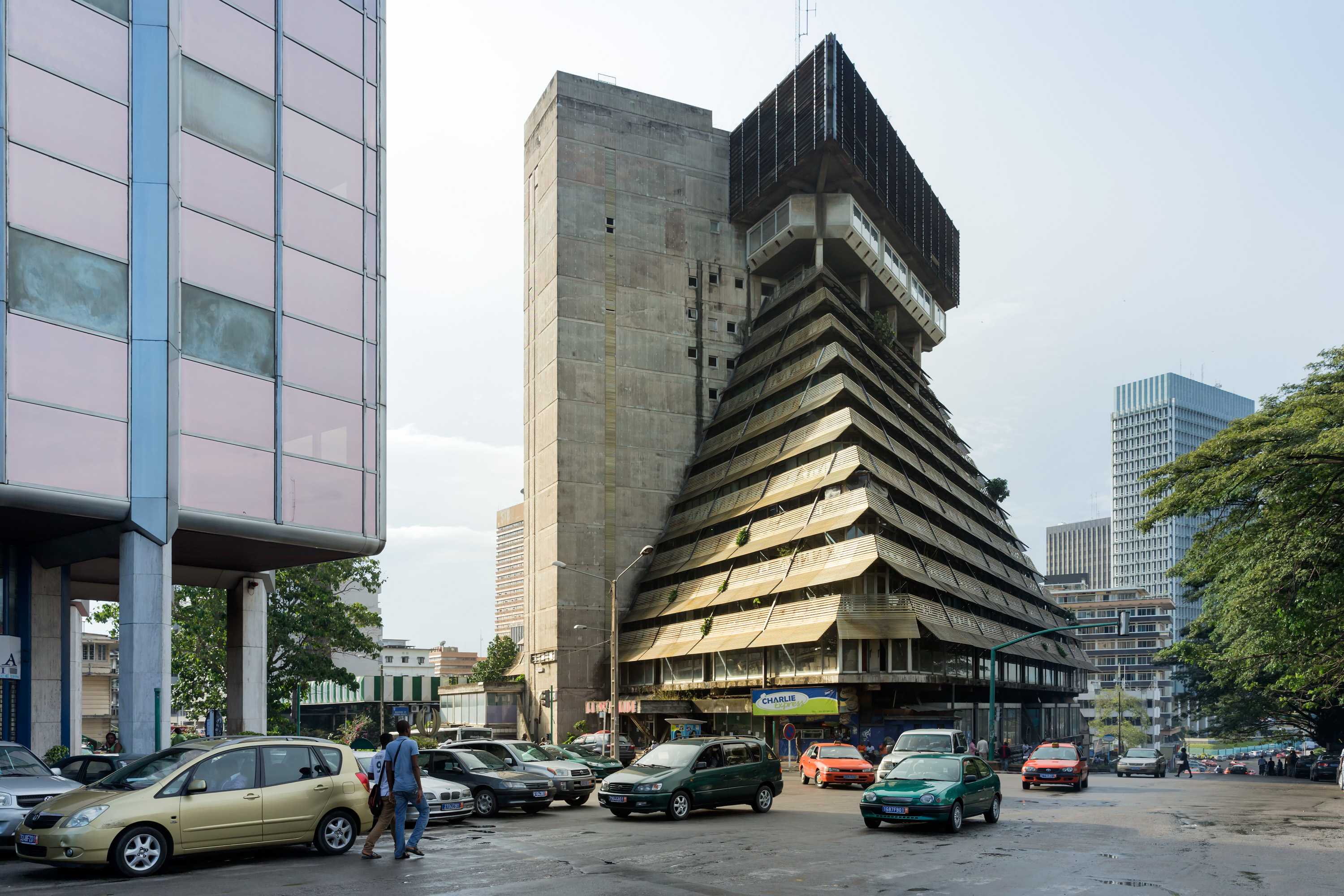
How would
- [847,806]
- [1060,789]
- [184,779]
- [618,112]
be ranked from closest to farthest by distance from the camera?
[184,779], [847,806], [1060,789], [618,112]

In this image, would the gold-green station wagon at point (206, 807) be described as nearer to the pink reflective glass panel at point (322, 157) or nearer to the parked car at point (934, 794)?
the parked car at point (934, 794)

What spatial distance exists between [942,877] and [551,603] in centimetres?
6195

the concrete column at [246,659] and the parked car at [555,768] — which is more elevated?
the concrete column at [246,659]

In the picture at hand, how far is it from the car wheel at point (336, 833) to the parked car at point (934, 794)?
9322 mm

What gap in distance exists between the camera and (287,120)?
28500 mm

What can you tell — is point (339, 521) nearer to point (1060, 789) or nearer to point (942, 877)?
point (942, 877)

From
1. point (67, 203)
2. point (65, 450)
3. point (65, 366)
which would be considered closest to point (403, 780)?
point (65, 450)

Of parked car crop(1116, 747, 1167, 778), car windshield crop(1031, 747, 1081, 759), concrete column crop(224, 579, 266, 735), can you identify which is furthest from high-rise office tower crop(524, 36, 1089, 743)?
concrete column crop(224, 579, 266, 735)

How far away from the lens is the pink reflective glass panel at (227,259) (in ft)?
84.2

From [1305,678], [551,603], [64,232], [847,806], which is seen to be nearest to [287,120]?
[64,232]

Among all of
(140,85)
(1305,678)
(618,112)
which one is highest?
(618,112)

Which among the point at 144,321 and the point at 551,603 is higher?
the point at 144,321

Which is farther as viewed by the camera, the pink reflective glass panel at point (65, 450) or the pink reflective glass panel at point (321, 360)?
the pink reflective glass panel at point (321, 360)

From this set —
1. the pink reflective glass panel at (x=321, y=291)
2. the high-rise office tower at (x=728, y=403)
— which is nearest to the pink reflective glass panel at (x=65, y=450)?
the pink reflective glass panel at (x=321, y=291)
